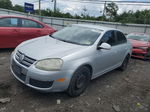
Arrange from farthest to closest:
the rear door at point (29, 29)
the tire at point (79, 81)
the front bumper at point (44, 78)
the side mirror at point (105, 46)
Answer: the rear door at point (29, 29) < the side mirror at point (105, 46) < the tire at point (79, 81) < the front bumper at point (44, 78)

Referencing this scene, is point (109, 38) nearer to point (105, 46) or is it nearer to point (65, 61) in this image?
point (105, 46)

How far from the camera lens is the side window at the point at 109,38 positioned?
11.6ft

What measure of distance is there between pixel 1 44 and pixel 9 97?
294cm

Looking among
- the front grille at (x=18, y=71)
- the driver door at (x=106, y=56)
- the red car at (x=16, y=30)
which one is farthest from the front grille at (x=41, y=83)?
the red car at (x=16, y=30)

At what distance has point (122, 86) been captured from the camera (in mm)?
3766

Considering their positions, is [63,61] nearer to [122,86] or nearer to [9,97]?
[9,97]

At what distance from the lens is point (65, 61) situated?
2445 millimetres

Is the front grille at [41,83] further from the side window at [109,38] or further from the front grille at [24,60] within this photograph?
the side window at [109,38]

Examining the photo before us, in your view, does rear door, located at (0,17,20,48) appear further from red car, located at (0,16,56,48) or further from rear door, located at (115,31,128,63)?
rear door, located at (115,31,128,63)

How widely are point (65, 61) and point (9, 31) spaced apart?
345 cm

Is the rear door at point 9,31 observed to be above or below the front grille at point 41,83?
above

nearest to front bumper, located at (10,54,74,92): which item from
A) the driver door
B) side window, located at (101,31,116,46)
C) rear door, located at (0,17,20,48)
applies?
the driver door

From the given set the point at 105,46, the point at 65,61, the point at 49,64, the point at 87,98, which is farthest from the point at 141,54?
the point at 49,64

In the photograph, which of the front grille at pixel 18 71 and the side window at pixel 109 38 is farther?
the side window at pixel 109 38
